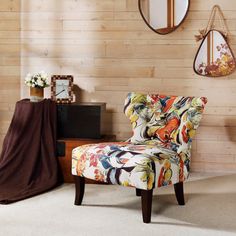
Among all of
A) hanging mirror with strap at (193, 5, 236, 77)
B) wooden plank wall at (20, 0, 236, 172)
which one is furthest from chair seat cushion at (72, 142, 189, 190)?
hanging mirror with strap at (193, 5, 236, 77)

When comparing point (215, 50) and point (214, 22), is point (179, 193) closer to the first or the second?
point (215, 50)

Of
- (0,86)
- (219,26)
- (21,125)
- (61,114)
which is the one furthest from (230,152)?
(0,86)

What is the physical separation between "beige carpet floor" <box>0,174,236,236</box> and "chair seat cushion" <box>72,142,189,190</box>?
0.24 m

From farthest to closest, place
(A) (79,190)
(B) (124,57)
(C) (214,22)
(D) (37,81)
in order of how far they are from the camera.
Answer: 1. (B) (124,57)
2. (C) (214,22)
3. (D) (37,81)
4. (A) (79,190)

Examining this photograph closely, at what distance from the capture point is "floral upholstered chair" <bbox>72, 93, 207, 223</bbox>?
291 cm

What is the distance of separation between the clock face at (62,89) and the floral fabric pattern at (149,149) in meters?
0.96

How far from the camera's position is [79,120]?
410 cm

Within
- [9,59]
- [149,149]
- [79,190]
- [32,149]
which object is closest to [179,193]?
[149,149]

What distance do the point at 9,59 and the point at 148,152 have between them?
2242 mm

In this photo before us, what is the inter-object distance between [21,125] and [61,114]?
15.0 inches

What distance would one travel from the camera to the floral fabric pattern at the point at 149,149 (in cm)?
293

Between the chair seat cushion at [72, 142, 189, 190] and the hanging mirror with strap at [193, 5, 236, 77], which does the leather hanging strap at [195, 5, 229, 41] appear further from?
the chair seat cushion at [72, 142, 189, 190]

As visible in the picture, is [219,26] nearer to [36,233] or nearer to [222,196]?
[222,196]

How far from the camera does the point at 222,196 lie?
143 inches
